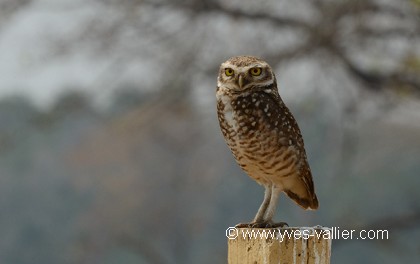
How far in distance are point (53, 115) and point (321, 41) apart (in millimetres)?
3339

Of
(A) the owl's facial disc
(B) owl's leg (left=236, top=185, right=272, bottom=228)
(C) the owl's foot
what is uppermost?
(A) the owl's facial disc

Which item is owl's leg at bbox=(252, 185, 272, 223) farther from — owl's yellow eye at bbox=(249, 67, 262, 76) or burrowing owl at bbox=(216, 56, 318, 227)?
owl's yellow eye at bbox=(249, 67, 262, 76)

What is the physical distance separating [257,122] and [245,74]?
21cm

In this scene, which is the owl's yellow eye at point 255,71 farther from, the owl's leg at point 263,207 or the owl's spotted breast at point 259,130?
the owl's leg at point 263,207

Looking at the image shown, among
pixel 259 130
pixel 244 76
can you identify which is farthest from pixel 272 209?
pixel 244 76

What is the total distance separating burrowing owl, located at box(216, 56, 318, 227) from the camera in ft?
13.1

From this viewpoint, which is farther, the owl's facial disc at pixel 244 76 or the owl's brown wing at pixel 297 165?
the owl's brown wing at pixel 297 165

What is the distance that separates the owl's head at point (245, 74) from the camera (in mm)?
3967

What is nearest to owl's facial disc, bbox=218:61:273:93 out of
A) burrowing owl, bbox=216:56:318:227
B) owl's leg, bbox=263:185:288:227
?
burrowing owl, bbox=216:56:318:227

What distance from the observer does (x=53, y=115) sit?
41.2ft

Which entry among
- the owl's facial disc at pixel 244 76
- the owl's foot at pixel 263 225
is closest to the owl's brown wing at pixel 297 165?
the owl's facial disc at pixel 244 76

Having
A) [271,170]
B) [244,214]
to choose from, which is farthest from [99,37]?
[271,170]

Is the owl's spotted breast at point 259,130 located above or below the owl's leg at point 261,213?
above

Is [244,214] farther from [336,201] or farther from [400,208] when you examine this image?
[400,208]
